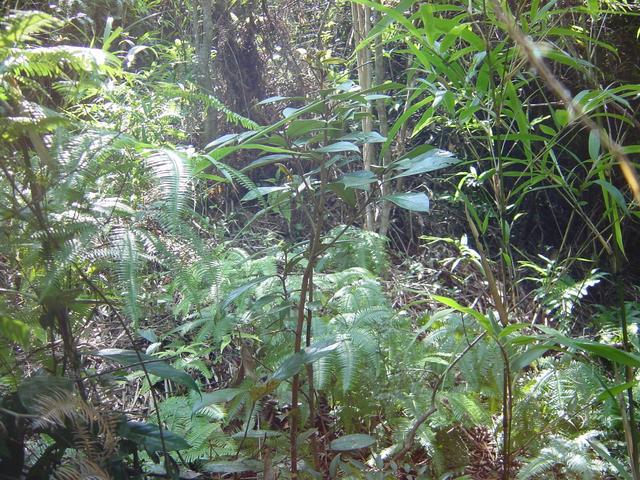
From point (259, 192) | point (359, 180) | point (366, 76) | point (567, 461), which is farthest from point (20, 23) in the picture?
point (366, 76)

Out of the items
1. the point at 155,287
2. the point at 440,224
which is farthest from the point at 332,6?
the point at 155,287

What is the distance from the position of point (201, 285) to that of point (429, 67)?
0.99 meters

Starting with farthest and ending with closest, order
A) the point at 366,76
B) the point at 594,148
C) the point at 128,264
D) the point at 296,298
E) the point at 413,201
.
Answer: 1. the point at 366,76
2. the point at 296,298
3. the point at 594,148
4. the point at 413,201
5. the point at 128,264

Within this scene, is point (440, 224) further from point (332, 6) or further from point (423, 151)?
point (423, 151)

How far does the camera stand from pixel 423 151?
5.01ft

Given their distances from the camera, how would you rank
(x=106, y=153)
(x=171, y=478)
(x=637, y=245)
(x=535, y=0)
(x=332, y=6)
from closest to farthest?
(x=106, y=153) < (x=171, y=478) < (x=535, y=0) < (x=637, y=245) < (x=332, y=6)

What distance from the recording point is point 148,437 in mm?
1381

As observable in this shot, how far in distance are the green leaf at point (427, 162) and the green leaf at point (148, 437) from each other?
0.80 meters

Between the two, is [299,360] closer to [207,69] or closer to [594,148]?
[594,148]

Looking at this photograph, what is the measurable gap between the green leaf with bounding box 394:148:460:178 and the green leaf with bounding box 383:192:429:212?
52 millimetres

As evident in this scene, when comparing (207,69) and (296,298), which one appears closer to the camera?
(296,298)

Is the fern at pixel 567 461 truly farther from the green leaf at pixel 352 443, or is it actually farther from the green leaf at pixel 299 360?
the green leaf at pixel 299 360

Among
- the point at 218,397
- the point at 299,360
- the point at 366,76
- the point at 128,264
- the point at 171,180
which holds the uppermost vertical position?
the point at 366,76

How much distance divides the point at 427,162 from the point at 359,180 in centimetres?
17
